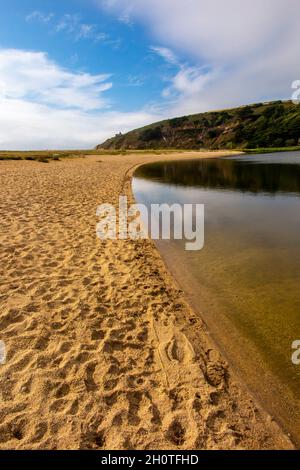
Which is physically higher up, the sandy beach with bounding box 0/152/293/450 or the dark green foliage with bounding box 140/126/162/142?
the dark green foliage with bounding box 140/126/162/142

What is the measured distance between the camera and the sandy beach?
143 inches

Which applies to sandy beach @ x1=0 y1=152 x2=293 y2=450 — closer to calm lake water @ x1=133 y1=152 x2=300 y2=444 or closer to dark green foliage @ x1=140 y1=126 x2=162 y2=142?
calm lake water @ x1=133 y1=152 x2=300 y2=444

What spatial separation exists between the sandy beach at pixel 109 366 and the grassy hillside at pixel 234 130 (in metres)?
133

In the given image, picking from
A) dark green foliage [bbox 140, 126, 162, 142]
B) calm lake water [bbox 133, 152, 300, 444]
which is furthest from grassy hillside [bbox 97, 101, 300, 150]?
calm lake water [bbox 133, 152, 300, 444]

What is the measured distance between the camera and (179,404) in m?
4.07

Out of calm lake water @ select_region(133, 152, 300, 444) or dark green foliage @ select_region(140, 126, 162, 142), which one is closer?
calm lake water @ select_region(133, 152, 300, 444)

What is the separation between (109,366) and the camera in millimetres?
4656

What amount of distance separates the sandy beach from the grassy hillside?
13270 cm

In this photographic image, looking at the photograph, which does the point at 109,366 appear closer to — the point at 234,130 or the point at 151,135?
the point at 234,130

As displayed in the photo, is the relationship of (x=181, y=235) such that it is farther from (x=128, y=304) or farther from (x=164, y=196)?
(x=164, y=196)

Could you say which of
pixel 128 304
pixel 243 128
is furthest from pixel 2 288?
pixel 243 128

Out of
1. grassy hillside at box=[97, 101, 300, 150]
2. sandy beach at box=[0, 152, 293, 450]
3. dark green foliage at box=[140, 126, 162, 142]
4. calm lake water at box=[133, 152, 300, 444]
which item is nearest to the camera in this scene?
sandy beach at box=[0, 152, 293, 450]

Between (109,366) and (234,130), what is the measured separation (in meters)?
172

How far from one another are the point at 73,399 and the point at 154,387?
1.15 metres
